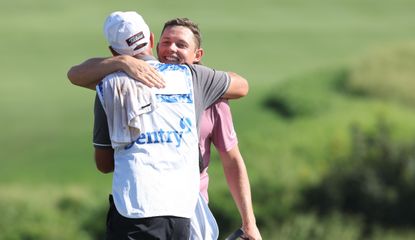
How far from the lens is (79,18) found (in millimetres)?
31891

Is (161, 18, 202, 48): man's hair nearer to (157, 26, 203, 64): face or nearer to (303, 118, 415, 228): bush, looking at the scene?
(157, 26, 203, 64): face

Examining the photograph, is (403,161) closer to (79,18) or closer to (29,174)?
(29,174)

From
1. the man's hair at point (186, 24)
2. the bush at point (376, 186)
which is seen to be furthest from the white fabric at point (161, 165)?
the bush at point (376, 186)

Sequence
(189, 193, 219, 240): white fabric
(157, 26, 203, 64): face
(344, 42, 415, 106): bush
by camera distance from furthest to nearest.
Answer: (344, 42, 415, 106): bush < (157, 26, 203, 64): face < (189, 193, 219, 240): white fabric

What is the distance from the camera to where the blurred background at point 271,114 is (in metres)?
25.4

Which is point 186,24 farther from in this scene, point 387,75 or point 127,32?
point 387,75

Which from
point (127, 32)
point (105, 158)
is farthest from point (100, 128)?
point (127, 32)

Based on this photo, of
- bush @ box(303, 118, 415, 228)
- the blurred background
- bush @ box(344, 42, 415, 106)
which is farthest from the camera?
bush @ box(344, 42, 415, 106)

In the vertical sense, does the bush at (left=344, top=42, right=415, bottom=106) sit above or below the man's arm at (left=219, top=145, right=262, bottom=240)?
below

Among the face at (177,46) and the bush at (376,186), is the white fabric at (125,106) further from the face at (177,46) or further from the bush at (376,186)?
the bush at (376,186)

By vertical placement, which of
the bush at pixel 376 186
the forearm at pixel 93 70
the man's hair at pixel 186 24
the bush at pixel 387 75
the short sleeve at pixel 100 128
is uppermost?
the man's hair at pixel 186 24

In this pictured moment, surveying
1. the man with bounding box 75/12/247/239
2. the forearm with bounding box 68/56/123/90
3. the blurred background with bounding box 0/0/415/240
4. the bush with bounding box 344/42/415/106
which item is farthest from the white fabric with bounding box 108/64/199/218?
the bush with bounding box 344/42/415/106

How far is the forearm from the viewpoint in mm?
4980

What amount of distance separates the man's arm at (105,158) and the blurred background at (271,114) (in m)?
17.4
